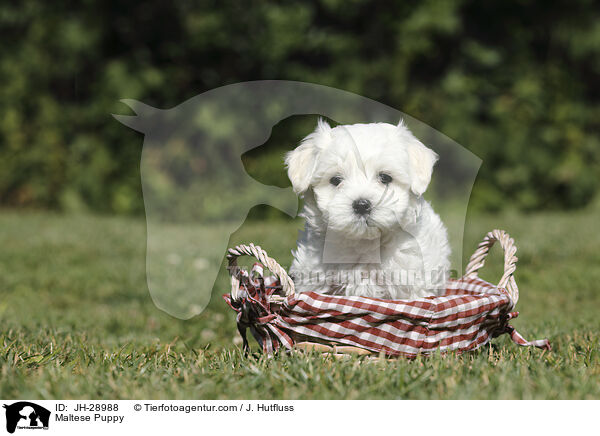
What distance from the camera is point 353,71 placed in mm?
8797

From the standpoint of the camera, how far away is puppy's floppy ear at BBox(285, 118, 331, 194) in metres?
2.61

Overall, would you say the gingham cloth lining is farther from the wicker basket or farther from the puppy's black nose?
the puppy's black nose

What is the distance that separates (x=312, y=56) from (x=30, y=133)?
563cm

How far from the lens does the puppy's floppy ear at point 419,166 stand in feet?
8.43

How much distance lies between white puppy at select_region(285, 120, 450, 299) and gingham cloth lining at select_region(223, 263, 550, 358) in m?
0.26

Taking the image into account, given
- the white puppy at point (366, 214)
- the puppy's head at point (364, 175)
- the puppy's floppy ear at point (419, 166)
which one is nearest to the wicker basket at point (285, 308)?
the white puppy at point (366, 214)

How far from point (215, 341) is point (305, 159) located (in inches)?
54.5

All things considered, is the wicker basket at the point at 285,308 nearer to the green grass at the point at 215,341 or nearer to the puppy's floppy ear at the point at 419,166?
the green grass at the point at 215,341

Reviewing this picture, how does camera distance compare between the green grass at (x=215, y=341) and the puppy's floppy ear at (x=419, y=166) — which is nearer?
the green grass at (x=215, y=341)

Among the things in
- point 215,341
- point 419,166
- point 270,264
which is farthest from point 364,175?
point 215,341

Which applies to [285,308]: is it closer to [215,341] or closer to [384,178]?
[384,178]
